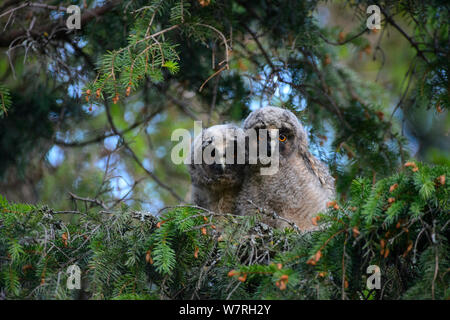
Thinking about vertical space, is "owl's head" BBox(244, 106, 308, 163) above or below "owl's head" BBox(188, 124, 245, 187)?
above

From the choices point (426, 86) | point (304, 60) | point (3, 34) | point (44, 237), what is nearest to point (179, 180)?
point (304, 60)

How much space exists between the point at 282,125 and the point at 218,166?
46 cm

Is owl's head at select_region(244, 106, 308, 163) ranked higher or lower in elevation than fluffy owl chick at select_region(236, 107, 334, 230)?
higher

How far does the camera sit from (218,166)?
2947mm

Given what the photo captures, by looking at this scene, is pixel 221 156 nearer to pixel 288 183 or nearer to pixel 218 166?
pixel 218 166

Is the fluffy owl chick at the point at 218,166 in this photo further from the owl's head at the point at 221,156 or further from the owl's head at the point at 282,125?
the owl's head at the point at 282,125

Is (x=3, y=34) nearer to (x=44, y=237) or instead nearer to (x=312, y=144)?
(x=44, y=237)

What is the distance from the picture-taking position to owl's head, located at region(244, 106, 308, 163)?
2.91m

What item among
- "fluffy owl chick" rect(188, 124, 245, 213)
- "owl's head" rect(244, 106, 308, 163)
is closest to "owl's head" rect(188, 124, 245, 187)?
"fluffy owl chick" rect(188, 124, 245, 213)

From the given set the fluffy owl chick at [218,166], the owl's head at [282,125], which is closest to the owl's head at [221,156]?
the fluffy owl chick at [218,166]

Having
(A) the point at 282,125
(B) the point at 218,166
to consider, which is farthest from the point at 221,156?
(A) the point at 282,125

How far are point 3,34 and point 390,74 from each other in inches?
237

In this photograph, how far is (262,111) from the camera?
2.95 m

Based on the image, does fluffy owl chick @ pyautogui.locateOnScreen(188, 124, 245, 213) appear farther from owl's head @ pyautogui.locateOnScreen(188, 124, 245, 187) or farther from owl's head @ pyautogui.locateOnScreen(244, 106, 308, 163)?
owl's head @ pyautogui.locateOnScreen(244, 106, 308, 163)
